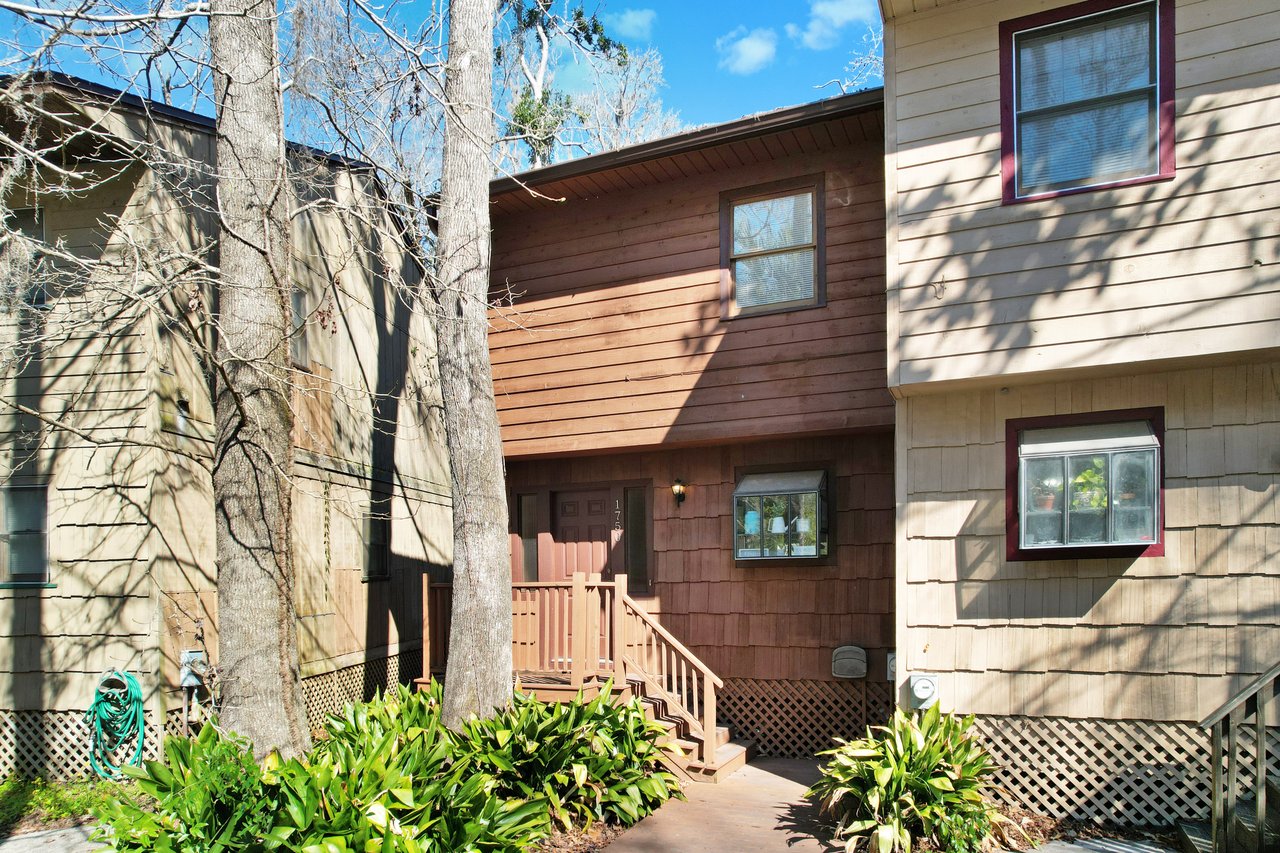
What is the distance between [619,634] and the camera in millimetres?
8266

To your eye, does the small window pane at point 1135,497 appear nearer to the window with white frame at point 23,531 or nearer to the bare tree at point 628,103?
the window with white frame at point 23,531

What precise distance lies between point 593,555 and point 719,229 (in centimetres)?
384

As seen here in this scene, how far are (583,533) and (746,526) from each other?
205cm

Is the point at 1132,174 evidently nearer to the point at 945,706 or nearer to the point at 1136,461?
the point at 1136,461

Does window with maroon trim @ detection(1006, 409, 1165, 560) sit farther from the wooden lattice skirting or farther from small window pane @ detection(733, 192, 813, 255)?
small window pane @ detection(733, 192, 813, 255)

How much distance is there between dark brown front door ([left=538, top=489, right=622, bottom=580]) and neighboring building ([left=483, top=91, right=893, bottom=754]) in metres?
0.02

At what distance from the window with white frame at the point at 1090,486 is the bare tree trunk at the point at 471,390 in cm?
429

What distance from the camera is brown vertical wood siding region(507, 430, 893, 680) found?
346 inches

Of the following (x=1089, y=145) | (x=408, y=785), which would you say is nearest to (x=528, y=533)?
(x=408, y=785)

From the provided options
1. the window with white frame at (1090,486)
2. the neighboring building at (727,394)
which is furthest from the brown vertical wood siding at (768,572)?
the window with white frame at (1090,486)

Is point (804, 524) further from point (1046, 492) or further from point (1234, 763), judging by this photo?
point (1234, 763)

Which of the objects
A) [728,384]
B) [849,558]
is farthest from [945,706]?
[728,384]

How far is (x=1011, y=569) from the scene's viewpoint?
681 centimetres

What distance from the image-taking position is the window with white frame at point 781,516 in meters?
8.89
